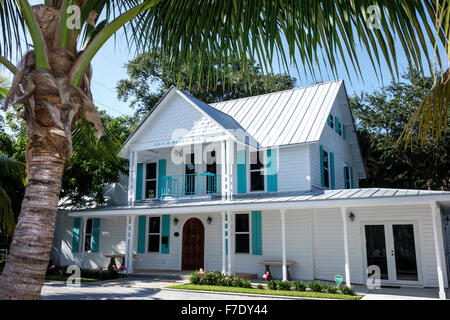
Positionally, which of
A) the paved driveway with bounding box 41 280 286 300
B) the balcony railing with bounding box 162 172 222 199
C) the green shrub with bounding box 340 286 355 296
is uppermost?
the balcony railing with bounding box 162 172 222 199

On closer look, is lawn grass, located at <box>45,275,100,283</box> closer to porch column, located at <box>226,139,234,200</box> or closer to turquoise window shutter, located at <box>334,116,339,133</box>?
porch column, located at <box>226,139,234,200</box>

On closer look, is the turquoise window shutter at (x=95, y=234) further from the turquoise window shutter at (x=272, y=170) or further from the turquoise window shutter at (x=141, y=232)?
the turquoise window shutter at (x=272, y=170)

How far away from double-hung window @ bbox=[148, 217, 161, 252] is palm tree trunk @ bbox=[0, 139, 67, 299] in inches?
573

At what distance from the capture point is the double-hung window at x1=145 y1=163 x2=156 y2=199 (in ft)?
59.3

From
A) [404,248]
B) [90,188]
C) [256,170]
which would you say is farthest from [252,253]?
[90,188]

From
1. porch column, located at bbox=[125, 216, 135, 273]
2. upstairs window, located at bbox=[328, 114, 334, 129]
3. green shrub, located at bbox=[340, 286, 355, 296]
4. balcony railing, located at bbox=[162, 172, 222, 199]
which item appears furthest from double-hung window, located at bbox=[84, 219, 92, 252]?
green shrub, located at bbox=[340, 286, 355, 296]

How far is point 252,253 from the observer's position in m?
14.7

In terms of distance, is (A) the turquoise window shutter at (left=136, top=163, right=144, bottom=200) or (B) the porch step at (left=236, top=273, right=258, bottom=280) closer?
(B) the porch step at (left=236, top=273, right=258, bottom=280)

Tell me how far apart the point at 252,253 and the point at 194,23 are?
40.1ft

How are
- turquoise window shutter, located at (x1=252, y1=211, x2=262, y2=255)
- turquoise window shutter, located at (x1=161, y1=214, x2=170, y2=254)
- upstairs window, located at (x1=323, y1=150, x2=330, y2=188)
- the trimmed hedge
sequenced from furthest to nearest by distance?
1. turquoise window shutter, located at (x1=161, y1=214, x2=170, y2=254)
2. upstairs window, located at (x1=323, y1=150, x2=330, y2=188)
3. turquoise window shutter, located at (x1=252, y1=211, x2=262, y2=255)
4. the trimmed hedge

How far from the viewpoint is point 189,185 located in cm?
1725

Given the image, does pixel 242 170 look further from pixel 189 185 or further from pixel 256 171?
pixel 189 185
